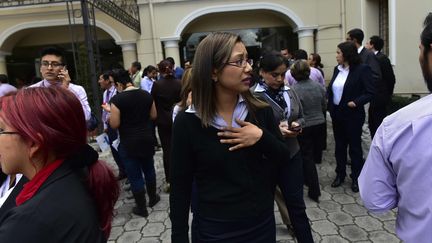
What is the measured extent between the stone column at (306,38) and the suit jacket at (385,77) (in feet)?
19.5

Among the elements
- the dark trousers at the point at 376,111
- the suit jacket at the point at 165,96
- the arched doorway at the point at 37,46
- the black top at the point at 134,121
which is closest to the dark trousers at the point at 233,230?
the black top at the point at 134,121

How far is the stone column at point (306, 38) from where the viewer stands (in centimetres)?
1108

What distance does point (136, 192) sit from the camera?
4.27 m

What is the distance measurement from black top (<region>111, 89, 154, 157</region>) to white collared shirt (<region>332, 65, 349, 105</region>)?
2348mm

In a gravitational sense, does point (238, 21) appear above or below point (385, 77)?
above

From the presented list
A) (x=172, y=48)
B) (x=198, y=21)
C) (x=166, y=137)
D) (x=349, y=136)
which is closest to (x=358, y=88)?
(x=349, y=136)

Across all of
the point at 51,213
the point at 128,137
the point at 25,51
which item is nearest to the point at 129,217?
the point at 128,137

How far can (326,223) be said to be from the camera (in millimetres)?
3848

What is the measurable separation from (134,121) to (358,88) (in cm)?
273

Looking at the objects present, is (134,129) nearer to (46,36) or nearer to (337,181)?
(337,181)

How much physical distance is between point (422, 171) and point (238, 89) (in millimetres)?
900

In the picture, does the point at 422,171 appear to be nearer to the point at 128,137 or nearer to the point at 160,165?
the point at 128,137

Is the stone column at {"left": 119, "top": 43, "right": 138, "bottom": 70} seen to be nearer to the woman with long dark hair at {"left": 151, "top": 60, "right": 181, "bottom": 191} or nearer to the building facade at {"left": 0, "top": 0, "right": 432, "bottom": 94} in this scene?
the building facade at {"left": 0, "top": 0, "right": 432, "bottom": 94}

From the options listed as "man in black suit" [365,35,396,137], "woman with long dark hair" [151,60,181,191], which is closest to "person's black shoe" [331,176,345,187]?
"man in black suit" [365,35,396,137]
